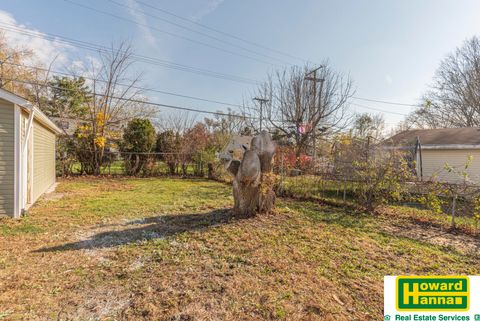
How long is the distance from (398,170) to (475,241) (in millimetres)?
2065

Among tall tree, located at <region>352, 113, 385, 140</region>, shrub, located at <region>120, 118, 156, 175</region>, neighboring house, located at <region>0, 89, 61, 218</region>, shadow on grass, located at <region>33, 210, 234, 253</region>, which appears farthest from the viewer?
tall tree, located at <region>352, 113, 385, 140</region>

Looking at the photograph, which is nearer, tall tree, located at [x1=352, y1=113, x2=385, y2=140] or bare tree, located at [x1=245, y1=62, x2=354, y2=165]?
bare tree, located at [x1=245, y1=62, x2=354, y2=165]

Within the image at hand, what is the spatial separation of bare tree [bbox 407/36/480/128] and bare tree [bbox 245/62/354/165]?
7.49 metres

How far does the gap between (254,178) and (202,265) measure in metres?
2.54

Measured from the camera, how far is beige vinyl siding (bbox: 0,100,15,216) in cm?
491

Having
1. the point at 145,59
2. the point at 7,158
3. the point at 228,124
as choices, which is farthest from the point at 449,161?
the point at 228,124

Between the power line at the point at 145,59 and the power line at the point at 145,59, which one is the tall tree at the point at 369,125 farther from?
the power line at the point at 145,59

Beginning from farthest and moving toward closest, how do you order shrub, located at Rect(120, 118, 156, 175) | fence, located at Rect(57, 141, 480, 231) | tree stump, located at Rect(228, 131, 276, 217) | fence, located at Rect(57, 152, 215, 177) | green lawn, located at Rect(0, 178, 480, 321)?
shrub, located at Rect(120, 118, 156, 175), fence, located at Rect(57, 152, 215, 177), fence, located at Rect(57, 141, 480, 231), tree stump, located at Rect(228, 131, 276, 217), green lawn, located at Rect(0, 178, 480, 321)

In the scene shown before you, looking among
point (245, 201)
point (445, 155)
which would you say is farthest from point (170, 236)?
point (445, 155)

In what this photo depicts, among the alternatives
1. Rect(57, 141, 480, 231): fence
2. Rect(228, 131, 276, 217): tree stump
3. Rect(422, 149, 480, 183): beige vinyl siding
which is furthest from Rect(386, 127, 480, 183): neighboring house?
Rect(228, 131, 276, 217): tree stump

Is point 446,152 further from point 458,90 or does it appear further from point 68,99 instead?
point 68,99

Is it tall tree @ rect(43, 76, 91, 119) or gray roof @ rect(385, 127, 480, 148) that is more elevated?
tall tree @ rect(43, 76, 91, 119)

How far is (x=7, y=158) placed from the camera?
500 centimetres

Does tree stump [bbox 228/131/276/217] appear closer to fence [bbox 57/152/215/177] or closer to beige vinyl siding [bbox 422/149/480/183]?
beige vinyl siding [bbox 422/149/480/183]
